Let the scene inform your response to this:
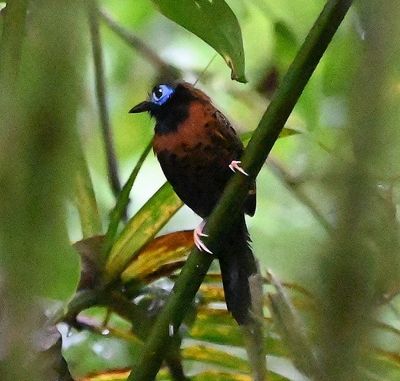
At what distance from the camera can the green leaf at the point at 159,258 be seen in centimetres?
77

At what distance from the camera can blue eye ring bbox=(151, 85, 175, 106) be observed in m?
1.01

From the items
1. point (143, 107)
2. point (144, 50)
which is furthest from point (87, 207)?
point (144, 50)

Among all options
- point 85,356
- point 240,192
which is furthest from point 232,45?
point 85,356

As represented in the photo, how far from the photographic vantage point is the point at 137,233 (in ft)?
2.42

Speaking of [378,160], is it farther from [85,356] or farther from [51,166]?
[85,356]

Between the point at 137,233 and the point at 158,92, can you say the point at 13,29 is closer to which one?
the point at 137,233

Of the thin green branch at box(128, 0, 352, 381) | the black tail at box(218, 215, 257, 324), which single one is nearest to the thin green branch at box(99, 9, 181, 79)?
the black tail at box(218, 215, 257, 324)

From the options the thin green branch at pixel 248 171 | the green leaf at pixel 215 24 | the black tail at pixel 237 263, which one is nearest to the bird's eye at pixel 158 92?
the black tail at pixel 237 263

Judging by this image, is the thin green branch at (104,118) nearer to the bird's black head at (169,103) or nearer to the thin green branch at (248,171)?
the bird's black head at (169,103)

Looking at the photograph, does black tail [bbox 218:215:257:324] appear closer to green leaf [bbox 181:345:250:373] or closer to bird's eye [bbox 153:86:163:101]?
green leaf [bbox 181:345:250:373]

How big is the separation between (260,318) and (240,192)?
0.13 m

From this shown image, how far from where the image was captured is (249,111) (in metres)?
1.22

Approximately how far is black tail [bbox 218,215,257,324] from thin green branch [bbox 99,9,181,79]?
0.96ft

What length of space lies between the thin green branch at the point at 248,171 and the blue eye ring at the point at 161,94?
50 centimetres
